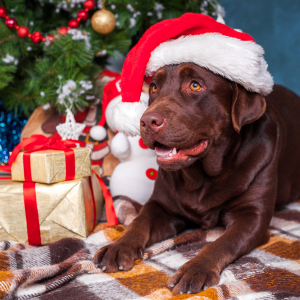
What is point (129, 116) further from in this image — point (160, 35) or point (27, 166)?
point (27, 166)

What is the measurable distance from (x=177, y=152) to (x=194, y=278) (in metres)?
0.55

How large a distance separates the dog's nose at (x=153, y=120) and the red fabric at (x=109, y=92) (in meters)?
1.14

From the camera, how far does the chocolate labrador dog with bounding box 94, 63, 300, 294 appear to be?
1370 millimetres

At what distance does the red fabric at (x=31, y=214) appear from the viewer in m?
1.58

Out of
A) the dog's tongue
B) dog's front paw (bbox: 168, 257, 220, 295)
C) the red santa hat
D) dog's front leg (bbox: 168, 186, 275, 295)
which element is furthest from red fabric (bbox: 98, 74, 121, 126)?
dog's front paw (bbox: 168, 257, 220, 295)

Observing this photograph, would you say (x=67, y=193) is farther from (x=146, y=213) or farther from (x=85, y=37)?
(x=85, y=37)

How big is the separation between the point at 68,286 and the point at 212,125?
888 millimetres

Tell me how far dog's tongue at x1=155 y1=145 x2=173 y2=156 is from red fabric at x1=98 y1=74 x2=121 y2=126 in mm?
1043

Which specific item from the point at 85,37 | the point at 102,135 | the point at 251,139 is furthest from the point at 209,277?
the point at 85,37

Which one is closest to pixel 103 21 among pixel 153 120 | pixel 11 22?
pixel 11 22

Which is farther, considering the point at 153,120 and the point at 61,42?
the point at 61,42

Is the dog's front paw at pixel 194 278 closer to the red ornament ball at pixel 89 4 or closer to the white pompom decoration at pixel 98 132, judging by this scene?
the white pompom decoration at pixel 98 132

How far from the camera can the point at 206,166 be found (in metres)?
1.62

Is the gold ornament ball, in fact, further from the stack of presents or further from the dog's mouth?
the dog's mouth
